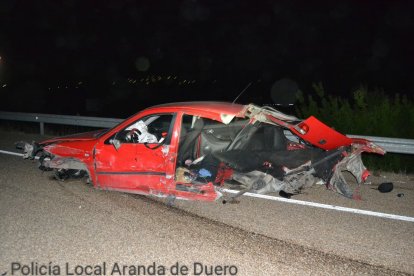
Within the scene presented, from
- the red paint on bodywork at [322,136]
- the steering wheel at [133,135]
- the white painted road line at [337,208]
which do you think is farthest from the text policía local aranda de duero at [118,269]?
the red paint on bodywork at [322,136]

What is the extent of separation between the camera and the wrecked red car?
5.76 meters

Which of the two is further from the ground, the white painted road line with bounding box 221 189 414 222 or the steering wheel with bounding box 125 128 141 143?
the steering wheel with bounding box 125 128 141 143

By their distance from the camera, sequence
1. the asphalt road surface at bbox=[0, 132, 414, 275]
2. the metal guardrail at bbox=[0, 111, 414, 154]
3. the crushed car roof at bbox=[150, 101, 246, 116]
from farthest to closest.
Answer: the metal guardrail at bbox=[0, 111, 414, 154]
the crushed car roof at bbox=[150, 101, 246, 116]
the asphalt road surface at bbox=[0, 132, 414, 275]

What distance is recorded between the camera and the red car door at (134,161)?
5789 mm

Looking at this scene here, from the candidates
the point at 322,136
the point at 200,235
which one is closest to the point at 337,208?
the point at 322,136

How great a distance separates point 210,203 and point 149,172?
0.99m

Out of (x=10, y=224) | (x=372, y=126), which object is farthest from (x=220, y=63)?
(x=10, y=224)

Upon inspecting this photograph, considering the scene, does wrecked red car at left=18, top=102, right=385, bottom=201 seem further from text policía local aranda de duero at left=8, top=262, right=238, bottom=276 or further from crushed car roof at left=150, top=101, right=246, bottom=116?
text policía local aranda de duero at left=8, top=262, right=238, bottom=276

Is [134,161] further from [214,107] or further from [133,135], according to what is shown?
[214,107]

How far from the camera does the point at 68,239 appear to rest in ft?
15.1

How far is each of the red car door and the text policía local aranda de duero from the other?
1.93 metres

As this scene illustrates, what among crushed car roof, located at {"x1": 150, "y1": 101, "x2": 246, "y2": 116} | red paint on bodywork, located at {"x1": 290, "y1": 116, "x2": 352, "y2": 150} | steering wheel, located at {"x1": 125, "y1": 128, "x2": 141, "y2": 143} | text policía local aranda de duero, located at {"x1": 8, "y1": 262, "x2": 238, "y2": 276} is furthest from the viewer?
steering wheel, located at {"x1": 125, "y1": 128, "x2": 141, "y2": 143}

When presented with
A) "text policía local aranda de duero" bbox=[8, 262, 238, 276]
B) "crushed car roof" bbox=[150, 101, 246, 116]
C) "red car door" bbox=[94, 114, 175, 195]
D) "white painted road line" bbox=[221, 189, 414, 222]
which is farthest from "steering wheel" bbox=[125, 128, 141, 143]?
"text policía local aranda de duero" bbox=[8, 262, 238, 276]

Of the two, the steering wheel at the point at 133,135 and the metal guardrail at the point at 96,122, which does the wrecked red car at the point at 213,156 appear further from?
the metal guardrail at the point at 96,122
